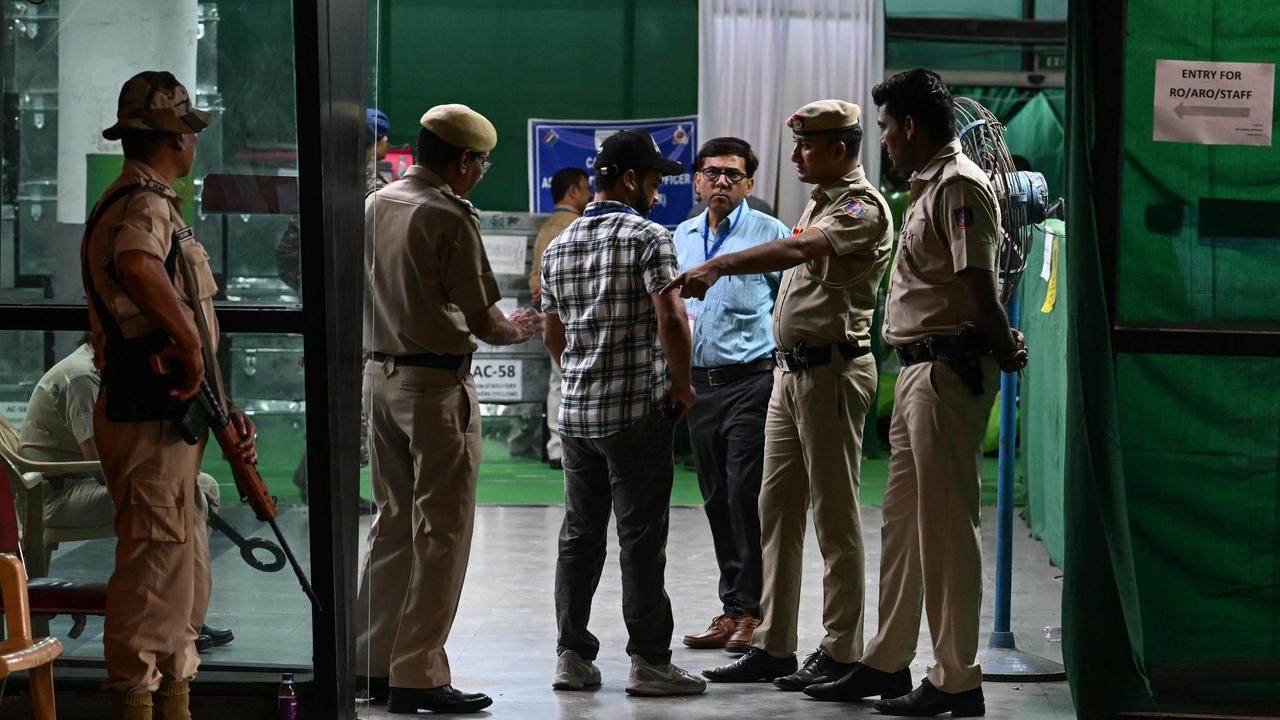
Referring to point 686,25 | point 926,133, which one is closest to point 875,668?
point 926,133

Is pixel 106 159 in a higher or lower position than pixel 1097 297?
higher

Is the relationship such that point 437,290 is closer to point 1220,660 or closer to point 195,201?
point 195,201

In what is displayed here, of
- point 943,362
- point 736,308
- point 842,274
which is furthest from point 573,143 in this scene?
point 943,362

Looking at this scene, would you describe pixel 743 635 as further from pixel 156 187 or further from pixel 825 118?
pixel 156 187

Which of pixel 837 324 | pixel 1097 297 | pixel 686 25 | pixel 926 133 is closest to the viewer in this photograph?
pixel 1097 297

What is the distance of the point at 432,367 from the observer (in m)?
4.19

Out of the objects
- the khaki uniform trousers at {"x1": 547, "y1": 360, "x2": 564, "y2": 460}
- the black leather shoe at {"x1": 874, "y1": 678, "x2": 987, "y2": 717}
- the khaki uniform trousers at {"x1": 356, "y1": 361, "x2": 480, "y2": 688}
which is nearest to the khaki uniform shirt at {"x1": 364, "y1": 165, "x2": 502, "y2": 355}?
the khaki uniform trousers at {"x1": 356, "y1": 361, "x2": 480, "y2": 688}

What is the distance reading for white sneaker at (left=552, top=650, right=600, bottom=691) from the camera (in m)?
4.45

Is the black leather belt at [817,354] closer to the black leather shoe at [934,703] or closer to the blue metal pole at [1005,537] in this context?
the blue metal pole at [1005,537]

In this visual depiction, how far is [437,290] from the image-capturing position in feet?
13.7

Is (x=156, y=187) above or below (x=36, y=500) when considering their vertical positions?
above

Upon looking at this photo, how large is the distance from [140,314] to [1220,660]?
2985 mm

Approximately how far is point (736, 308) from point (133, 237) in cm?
240

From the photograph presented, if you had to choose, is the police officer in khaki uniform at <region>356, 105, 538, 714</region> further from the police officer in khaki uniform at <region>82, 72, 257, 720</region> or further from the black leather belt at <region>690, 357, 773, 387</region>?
the black leather belt at <region>690, 357, 773, 387</region>
